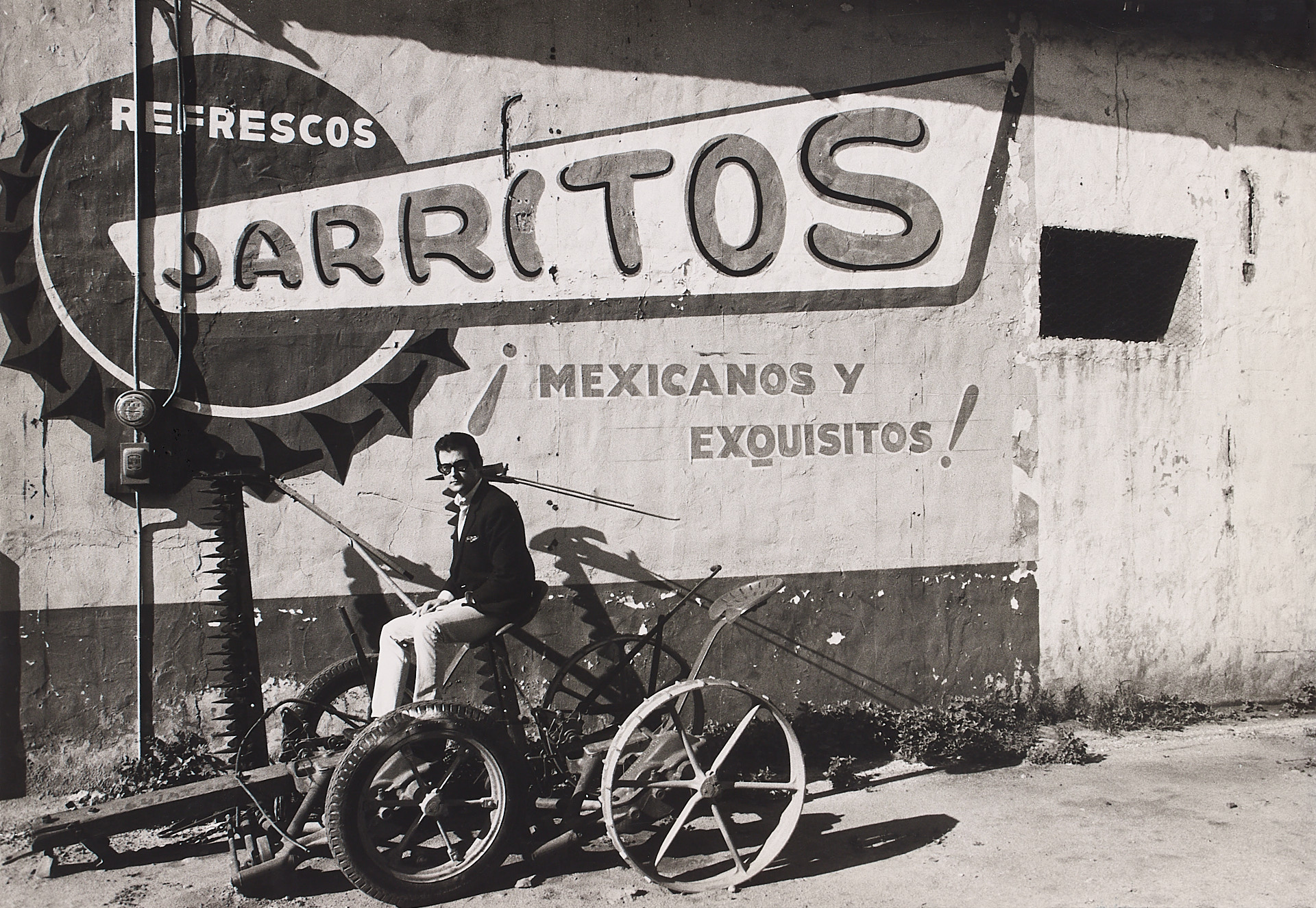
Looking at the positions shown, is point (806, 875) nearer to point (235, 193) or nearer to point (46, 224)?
point (235, 193)

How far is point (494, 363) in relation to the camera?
16.5 feet

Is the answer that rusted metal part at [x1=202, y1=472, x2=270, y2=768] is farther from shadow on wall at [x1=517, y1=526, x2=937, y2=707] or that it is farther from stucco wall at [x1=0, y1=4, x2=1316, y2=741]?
shadow on wall at [x1=517, y1=526, x2=937, y2=707]

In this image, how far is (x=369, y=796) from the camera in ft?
11.5

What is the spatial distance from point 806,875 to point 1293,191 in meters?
5.54

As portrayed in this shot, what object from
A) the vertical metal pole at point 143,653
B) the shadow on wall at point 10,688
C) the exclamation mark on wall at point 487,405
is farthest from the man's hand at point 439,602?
the shadow on wall at point 10,688

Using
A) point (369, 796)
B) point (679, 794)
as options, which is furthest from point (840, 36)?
point (369, 796)

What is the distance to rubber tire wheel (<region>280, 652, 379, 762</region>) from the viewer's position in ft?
13.7

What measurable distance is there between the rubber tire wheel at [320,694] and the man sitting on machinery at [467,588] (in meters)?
0.28

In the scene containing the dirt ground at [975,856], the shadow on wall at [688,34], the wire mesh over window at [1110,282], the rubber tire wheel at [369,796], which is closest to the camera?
the rubber tire wheel at [369,796]

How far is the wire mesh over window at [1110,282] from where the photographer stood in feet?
19.4

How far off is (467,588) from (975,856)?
2519 mm

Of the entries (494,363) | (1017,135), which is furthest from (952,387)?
(494,363)

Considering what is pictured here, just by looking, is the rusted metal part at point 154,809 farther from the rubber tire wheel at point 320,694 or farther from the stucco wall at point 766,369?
the stucco wall at point 766,369

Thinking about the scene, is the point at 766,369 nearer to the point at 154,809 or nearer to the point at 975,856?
the point at 975,856
